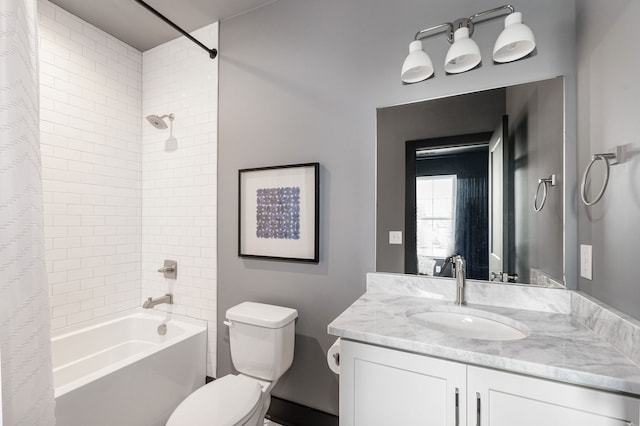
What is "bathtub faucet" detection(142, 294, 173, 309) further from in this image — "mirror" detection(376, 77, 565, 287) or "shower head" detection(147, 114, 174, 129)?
"mirror" detection(376, 77, 565, 287)

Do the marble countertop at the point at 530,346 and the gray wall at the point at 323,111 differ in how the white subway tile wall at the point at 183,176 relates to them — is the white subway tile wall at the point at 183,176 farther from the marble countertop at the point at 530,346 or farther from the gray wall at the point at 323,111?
the marble countertop at the point at 530,346

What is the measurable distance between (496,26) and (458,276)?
3.99ft

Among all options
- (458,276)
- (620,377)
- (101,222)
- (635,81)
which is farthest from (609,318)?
(101,222)

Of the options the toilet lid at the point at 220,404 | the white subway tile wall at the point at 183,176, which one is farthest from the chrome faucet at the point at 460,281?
the white subway tile wall at the point at 183,176

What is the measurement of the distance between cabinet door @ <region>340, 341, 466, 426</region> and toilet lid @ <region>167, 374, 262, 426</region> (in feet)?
1.83

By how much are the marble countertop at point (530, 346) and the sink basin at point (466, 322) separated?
4 centimetres

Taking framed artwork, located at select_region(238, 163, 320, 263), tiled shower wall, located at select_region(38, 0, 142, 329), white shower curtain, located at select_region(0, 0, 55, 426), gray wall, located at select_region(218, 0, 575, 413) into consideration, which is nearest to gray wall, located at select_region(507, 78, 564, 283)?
gray wall, located at select_region(218, 0, 575, 413)

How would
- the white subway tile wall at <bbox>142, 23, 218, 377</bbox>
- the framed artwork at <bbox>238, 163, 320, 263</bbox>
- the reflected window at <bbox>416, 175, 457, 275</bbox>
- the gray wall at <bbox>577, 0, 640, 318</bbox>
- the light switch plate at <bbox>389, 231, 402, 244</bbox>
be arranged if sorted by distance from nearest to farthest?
the gray wall at <bbox>577, 0, 640, 318</bbox>
the reflected window at <bbox>416, 175, 457, 275</bbox>
the light switch plate at <bbox>389, 231, 402, 244</bbox>
the framed artwork at <bbox>238, 163, 320, 263</bbox>
the white subway tile wall at <bbox>142, 23, 218, 377</bbox>

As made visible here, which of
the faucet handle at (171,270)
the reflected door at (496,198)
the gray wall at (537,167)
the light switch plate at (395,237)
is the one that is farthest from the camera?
the faucet handle at (171,270)

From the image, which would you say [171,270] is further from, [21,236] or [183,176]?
[21,236]

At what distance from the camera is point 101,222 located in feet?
7.70

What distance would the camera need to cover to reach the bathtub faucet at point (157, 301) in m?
2.31

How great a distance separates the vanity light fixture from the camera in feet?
4.24

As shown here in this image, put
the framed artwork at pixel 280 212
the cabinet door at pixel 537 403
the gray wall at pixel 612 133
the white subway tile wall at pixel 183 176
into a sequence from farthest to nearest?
1. the white subway tile wall at pixel 183 176
2. the framed artwork at pixel 280 212
3. the gray wall at pixel 612 133
4. the cabinet door at pixel 537 403
